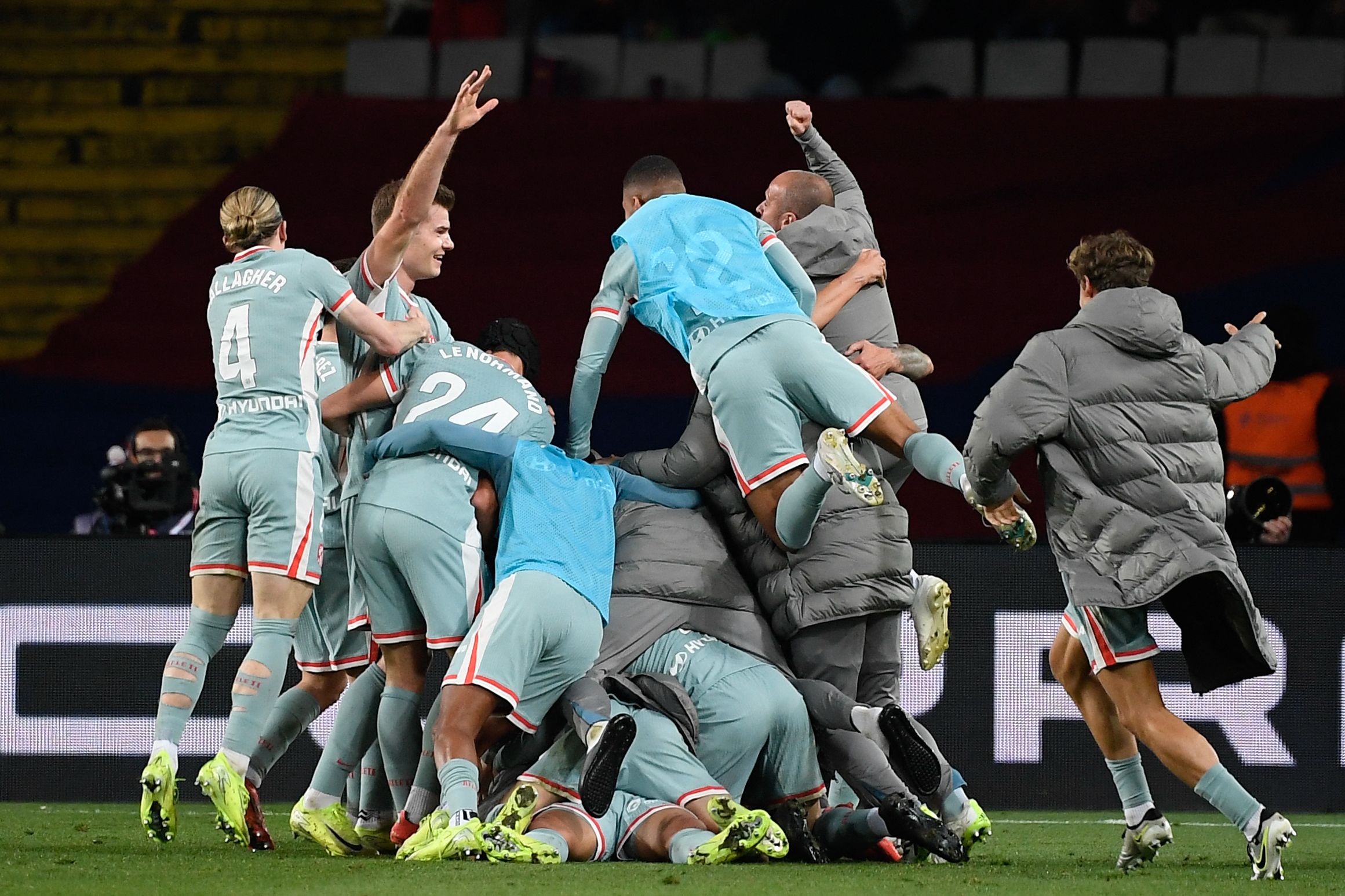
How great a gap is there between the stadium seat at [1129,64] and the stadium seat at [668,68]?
7.98 feet

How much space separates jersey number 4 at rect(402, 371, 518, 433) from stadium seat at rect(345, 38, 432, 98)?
671 centimetres

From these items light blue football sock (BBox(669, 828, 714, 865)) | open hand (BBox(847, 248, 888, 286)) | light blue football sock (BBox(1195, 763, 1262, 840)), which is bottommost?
light blue football sock (BBox(669, 828, 714, 865))

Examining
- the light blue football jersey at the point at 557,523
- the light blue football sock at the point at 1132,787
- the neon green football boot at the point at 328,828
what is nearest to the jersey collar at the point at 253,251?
the light blue football jersey at the point at 557,523

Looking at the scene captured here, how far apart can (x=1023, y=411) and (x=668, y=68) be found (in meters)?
7.47

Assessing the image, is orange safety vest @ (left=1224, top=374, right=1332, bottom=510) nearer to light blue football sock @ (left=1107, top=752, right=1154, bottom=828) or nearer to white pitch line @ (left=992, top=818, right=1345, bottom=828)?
white pitch line @ (left=992, top=818, right=1345, bottom=828)

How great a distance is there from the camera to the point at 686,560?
526 centimetres

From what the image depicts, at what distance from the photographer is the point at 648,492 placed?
5387mm

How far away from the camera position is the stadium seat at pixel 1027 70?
35.9ft

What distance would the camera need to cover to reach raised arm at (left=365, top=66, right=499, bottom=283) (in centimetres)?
494

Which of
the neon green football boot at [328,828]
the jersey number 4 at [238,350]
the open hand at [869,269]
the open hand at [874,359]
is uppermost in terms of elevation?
the open hand at [869,269]

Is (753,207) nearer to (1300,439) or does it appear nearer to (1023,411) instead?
(1300,439)

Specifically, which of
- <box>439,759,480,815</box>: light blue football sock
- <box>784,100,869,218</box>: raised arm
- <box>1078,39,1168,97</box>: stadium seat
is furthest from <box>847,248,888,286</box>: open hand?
A: <box>1078,39,1168,97</box>: stadium seat

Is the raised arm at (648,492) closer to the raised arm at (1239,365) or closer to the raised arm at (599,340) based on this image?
the raised arm at (599,340)

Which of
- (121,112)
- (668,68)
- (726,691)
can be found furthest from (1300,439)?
(121,112)
